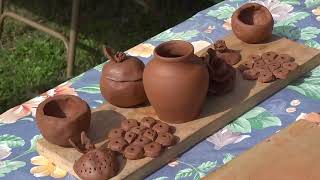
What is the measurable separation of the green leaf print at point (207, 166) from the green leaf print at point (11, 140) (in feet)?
1.25

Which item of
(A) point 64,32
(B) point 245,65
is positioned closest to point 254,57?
(B) point 245,65

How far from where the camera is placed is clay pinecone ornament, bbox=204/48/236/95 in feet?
4.79

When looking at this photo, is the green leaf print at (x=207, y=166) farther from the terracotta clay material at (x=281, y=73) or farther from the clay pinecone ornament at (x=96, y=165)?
the terracotta clay material at (x=281, y=73)

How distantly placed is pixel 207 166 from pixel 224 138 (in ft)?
0.34

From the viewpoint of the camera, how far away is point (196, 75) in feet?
4.38

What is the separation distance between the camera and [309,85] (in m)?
1.57

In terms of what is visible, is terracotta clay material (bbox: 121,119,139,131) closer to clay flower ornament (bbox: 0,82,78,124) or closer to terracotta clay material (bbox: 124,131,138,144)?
terracotta clay material (bbox: 124,131,138,144)

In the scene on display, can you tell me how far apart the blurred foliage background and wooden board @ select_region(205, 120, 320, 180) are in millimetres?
1566

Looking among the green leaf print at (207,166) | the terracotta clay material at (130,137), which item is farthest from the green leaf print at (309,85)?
the terracotta clay material at (130,137)

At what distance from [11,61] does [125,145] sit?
177cm

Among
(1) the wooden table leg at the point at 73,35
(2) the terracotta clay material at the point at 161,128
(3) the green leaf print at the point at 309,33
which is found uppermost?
(3) the green leaf print at the point at 309,33

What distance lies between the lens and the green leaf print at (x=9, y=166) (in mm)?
1333

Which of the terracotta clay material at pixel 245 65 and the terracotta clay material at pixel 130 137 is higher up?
the terracotta clay material at pixel 245 65

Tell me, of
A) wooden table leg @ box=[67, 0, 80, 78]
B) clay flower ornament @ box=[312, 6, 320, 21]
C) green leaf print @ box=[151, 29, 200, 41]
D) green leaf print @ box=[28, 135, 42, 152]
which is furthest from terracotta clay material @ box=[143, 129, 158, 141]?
wooden table leg @ box=[67, 0, 80, 78]
